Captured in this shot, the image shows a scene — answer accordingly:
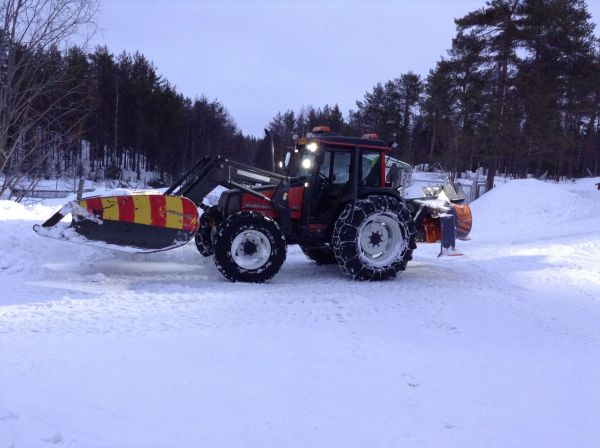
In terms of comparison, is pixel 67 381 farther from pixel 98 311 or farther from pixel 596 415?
pixel 596 415

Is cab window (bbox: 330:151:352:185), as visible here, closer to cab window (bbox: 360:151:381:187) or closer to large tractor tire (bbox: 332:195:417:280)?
cab window (bbox: 360:151:381:187)

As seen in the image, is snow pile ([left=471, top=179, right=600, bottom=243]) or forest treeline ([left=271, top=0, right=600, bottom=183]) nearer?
snow pile ([left=471, top=179, right=600, bottom=243])

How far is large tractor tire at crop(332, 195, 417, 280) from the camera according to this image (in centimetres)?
684

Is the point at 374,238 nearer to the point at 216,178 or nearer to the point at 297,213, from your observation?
the point at 297,213

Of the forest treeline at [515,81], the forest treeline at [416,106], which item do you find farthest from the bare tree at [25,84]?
the forest treeline at [515,81]

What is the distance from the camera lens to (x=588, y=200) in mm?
18328

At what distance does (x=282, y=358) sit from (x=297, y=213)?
11.9ft

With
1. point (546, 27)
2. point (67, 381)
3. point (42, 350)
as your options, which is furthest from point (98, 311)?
point (546, 27)

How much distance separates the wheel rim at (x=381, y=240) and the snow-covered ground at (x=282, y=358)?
0.58m

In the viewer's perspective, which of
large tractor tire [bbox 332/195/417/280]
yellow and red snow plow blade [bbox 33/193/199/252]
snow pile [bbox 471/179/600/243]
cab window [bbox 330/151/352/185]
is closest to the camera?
yellow and red snow plow blade [bbox 33/193/199/252]

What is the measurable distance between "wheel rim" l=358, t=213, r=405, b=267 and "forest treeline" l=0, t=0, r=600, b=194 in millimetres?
2245

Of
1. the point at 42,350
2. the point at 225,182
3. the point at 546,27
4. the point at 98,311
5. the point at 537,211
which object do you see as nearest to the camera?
the point at 42,350

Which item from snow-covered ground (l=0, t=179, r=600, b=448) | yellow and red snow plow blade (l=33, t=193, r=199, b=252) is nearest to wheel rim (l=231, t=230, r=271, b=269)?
snow-covered ground (l=0, t=179, r=600, b=448)

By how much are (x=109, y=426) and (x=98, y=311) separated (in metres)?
2.20
